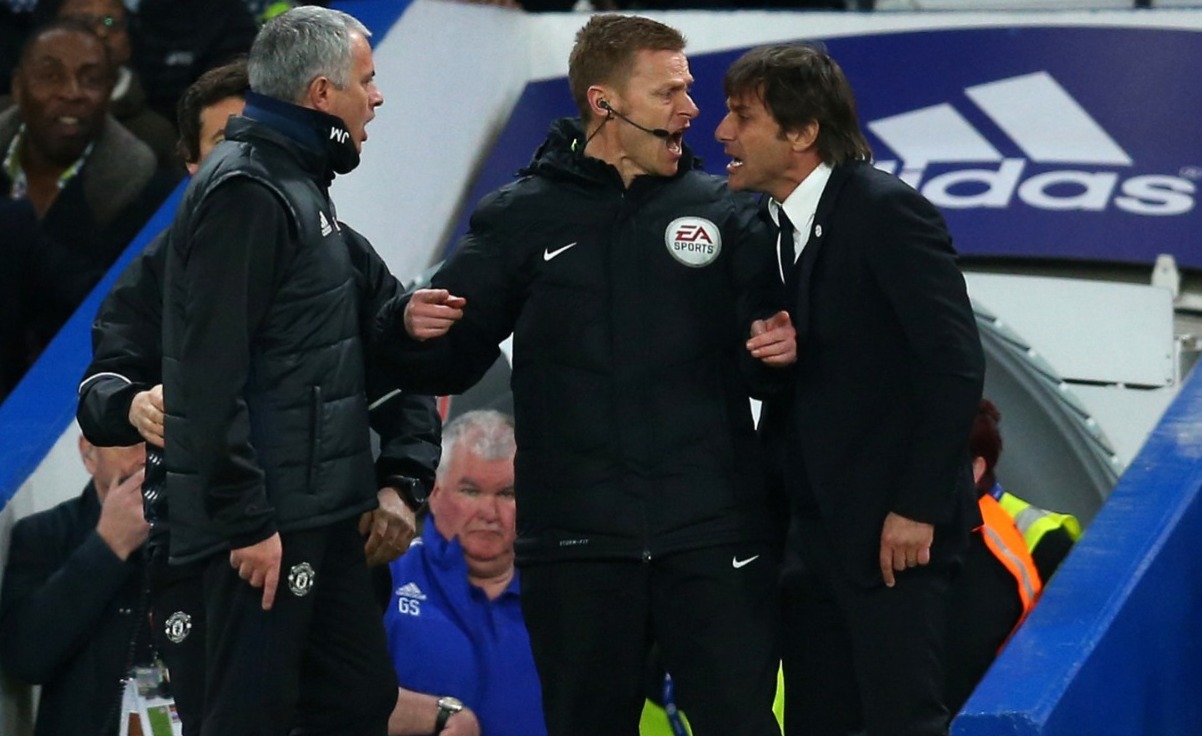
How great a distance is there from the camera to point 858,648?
12.1 ft

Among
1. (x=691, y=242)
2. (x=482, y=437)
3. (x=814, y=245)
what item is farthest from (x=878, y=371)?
(x=482, y=437)

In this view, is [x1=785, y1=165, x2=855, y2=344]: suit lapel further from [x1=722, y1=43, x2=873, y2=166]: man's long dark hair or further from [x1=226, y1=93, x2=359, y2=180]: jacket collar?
[x1=226, y1=93, x2=359, y2=180]: jacket collar

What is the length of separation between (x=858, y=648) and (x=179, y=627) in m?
1.20

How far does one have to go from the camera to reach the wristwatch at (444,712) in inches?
189

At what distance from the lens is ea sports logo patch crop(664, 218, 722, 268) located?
12.5ft

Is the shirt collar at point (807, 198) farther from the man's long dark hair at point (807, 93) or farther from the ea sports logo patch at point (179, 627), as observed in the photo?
the ea sports logo patch at point (179, 627)

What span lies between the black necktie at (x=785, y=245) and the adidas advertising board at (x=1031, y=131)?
97.0 inches

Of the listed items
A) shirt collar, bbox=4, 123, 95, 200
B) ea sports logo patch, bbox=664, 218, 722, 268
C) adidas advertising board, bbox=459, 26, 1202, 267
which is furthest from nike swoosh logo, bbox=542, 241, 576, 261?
shirt collar, bbox=4, 123, 95, 200

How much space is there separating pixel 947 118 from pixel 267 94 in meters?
3.17

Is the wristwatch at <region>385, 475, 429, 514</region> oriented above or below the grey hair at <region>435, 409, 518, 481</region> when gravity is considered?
above

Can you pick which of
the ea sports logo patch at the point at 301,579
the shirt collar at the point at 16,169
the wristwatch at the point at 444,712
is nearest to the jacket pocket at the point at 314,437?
the ea sports logo patch at the point at 301,579

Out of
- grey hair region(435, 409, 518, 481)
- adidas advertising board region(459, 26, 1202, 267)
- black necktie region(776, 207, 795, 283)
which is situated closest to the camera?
black necktie region(776, 207, 795, 283)

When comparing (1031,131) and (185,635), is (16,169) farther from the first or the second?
(185,635)

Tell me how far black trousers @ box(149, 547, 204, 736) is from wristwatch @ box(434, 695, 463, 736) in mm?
1103
